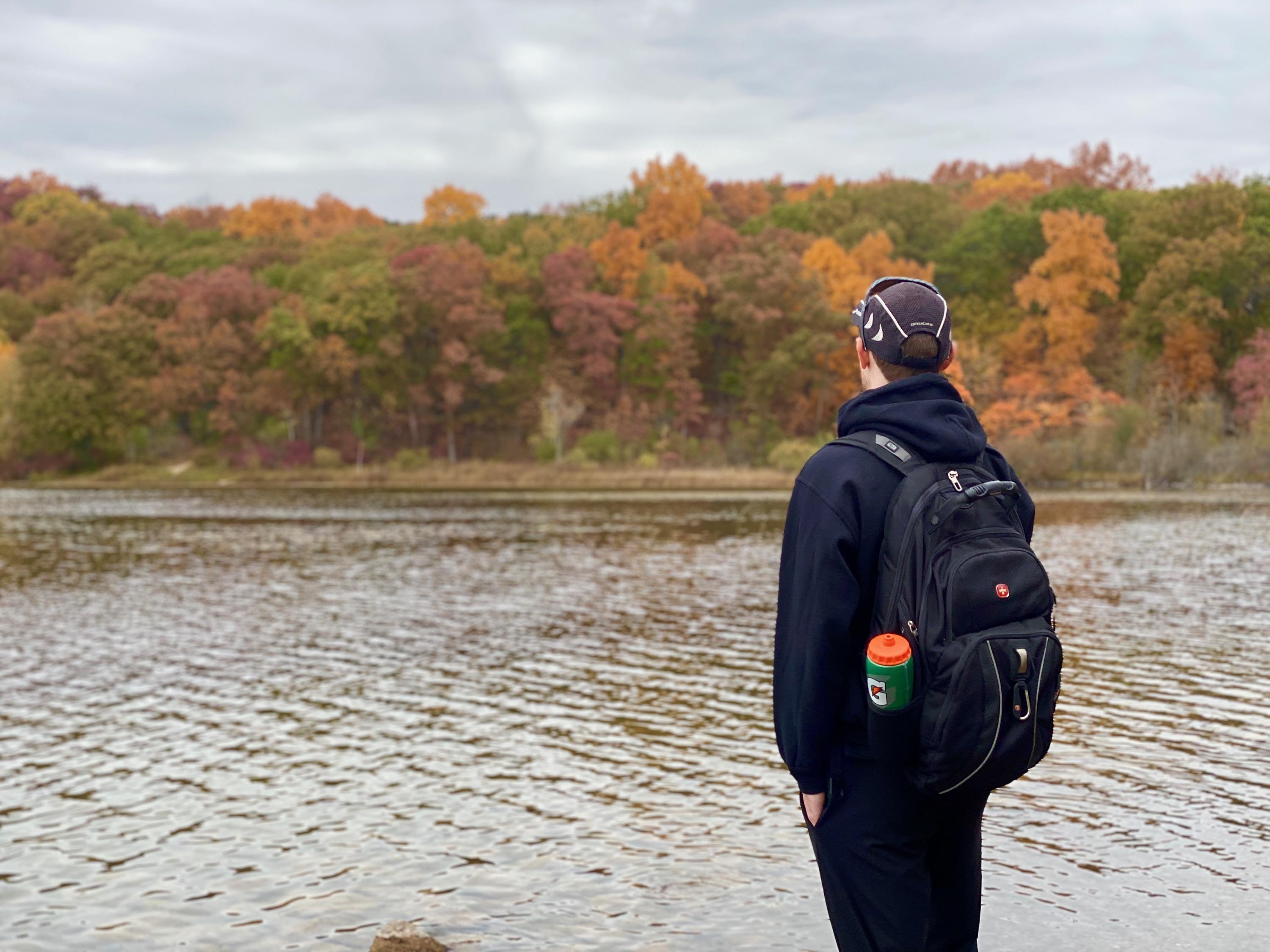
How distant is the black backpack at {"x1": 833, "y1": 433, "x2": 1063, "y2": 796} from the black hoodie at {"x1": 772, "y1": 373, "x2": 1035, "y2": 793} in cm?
5

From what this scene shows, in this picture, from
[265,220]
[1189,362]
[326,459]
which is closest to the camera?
[1189,362]

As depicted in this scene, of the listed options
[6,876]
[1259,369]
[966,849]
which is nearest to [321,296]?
[1259,369]

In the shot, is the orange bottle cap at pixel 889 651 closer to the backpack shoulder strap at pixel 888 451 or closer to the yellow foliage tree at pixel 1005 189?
the backpack shoulder strap at pixel 888 451

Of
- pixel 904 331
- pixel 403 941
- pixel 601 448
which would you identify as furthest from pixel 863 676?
pixel 601 448

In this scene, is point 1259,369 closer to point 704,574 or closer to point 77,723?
point 704,574

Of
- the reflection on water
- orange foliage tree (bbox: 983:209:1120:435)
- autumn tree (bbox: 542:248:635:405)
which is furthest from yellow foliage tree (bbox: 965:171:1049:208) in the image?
the reflection on water

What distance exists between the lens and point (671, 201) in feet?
276

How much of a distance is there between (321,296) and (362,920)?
68.4m

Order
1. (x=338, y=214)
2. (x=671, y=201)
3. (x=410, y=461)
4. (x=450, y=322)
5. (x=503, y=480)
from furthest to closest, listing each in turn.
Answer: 1. (x=338, y=214)
2. (x=671, y=201)
3. (x=410, y=461)
4. (x=450, y=322)
5. (x=503, y=480)

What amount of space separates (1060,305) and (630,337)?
24.0 m

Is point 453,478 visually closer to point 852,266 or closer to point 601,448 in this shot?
point 601,448

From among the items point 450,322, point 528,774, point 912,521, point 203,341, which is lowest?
point 528,774

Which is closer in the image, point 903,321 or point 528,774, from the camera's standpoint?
point 903,321

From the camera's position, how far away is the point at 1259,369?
5584 cm
